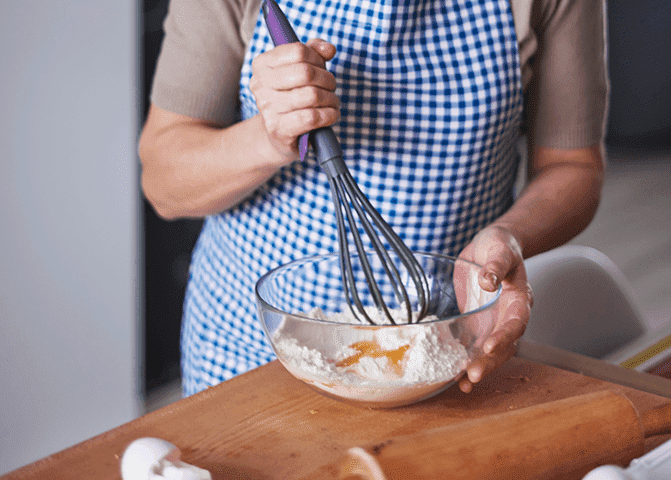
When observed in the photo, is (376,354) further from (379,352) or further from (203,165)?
(203,165)

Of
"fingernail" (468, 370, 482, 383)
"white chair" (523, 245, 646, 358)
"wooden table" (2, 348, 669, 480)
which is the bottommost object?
"white chair" (523, 245, 646, 358)

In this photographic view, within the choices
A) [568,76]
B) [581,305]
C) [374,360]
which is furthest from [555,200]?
[374,360]

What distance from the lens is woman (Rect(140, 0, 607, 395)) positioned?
0.65 m

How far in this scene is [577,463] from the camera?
38 centimetres

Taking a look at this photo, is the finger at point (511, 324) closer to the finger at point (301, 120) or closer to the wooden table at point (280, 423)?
the wooden table at point (280, 423)

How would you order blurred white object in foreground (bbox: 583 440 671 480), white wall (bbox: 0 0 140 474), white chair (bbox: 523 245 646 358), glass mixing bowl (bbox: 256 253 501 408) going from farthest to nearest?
white wall (bbox: 0 0 140 474) → white chair (bbox: 523 245 646 358) → glass mixing bowl (bbox: 256 253 501 408) → blurred white object in foreground (bbox: 583 440 671 480)

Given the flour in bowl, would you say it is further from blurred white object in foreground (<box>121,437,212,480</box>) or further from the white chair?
the white chair

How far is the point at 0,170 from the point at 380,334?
81 cm

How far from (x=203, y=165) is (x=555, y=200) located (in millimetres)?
382

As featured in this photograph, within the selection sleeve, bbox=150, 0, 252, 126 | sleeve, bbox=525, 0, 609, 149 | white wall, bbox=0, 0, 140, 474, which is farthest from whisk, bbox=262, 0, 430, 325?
white wall, bbox=0, 0, 140, 474

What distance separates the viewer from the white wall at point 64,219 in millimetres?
1020

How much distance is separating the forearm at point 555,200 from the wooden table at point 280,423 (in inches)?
6.4

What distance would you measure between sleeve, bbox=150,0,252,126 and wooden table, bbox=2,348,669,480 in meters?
0.30

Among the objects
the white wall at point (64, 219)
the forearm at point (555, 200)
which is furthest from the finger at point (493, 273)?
the white wall at point (64, 219)
